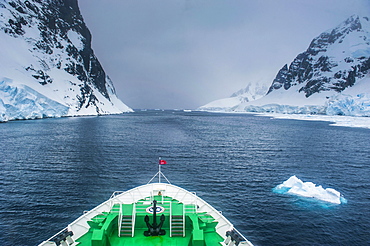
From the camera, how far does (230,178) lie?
1382 inches

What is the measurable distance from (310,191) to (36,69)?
17746 centimetres

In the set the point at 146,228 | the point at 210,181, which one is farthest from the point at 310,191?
the point at 146,228

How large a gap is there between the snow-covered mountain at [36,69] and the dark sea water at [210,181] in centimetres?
7656

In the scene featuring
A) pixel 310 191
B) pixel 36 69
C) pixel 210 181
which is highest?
pixel 36 69

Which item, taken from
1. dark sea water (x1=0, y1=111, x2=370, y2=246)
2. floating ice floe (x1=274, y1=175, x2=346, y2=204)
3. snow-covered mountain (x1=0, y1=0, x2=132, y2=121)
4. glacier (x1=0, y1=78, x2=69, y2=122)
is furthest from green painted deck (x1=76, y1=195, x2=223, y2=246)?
snow-covered mountain (x1=0, y1=0, x2=132, y2=121)

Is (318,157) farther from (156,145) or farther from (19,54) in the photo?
(19,54)

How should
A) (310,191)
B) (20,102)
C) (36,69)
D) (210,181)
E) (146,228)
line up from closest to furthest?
1. (146,228)
2. (310,191)
3. (210,181)
4. (20,102)
5. (36,69)

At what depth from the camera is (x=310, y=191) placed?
2798 centimetres

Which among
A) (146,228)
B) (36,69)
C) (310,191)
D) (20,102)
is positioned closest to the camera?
(146,228)

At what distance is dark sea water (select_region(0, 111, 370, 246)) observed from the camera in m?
20.7

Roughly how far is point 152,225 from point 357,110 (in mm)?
193042

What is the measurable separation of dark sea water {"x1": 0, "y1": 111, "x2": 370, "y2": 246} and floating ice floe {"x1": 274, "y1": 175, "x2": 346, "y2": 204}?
3.90ft

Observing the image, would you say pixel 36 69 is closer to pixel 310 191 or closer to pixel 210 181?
pixel 210 181

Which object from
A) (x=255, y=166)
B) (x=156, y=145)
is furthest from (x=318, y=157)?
(x=156, y=145)
